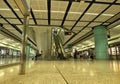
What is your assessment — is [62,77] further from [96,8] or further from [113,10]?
[113,10]

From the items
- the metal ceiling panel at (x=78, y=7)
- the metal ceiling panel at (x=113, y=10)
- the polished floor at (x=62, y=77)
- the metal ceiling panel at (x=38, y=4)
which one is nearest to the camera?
the polished floor at (x=62, y=77)

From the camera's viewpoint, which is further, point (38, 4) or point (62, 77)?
point (38, 4)

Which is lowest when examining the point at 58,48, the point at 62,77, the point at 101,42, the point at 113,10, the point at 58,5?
the point at 62,77

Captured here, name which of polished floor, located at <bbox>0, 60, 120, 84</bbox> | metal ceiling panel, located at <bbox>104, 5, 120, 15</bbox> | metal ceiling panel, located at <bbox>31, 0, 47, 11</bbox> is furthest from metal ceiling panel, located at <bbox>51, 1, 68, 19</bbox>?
polished floor, located at <bbox>0, 60, 120, 84</bbox>

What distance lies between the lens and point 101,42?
16.1m

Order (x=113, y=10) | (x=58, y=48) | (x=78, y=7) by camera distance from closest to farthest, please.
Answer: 1. (x=78, y=7)
2. (x=113, y=10)
3. (x=58, y=48)

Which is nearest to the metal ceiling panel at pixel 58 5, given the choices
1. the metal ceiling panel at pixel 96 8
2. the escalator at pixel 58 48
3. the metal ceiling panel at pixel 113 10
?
the metal ceiling panel at pixel 96 8

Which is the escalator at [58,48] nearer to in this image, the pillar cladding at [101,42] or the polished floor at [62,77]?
the pillar cladding at [101,42]


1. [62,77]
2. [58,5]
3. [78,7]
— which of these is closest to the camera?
[62,77]

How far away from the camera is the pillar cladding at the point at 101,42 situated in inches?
618

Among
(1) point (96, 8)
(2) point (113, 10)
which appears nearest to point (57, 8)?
(1) point (96, 8)

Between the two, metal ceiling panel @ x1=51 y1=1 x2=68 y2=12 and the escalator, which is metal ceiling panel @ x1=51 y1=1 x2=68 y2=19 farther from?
the escalator

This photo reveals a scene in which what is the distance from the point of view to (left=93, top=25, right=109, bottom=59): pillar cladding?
51.5 feet

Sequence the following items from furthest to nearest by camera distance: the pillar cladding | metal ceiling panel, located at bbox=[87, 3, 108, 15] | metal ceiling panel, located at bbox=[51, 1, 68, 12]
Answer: the pillar cladding < metal ceiling panel, located at bbox=[87, 3, 108, 15] < metal ceiling panel, located at bbox=[51, 1, 68, 12]
